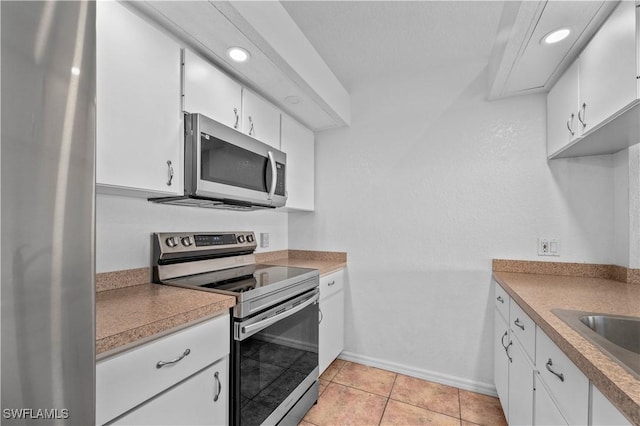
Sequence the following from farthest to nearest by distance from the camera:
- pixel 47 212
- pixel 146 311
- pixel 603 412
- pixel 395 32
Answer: pixel 395 32
pixel 146 311
pixel 603 412
pixel 47 212

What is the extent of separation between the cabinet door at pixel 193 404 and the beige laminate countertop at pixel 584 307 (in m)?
1.24

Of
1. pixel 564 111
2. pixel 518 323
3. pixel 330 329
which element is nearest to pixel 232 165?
pixel 330 329

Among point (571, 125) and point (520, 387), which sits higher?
point (571, 125)

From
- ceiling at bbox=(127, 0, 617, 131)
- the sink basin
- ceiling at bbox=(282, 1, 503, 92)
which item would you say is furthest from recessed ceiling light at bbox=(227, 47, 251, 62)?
the sink basin

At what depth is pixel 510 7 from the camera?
4.83ft

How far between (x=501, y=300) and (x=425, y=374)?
908 millimetres

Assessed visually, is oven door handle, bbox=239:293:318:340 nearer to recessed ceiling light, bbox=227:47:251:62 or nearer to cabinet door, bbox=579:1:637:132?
recessed ceiling light, bbox=227:47:251:62

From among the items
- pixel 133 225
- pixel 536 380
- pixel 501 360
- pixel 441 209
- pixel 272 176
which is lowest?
pixel 501 360

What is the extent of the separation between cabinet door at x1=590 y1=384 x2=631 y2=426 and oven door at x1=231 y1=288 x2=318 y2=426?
3.85 feet

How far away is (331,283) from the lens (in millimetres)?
2320

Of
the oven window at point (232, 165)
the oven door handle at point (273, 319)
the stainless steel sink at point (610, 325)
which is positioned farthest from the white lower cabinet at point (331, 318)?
the stainless steel sink at point (610, 325)

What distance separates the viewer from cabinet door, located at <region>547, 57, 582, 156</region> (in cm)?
156

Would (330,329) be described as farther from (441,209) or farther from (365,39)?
(365,39)

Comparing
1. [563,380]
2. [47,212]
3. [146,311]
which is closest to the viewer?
[47,212]
